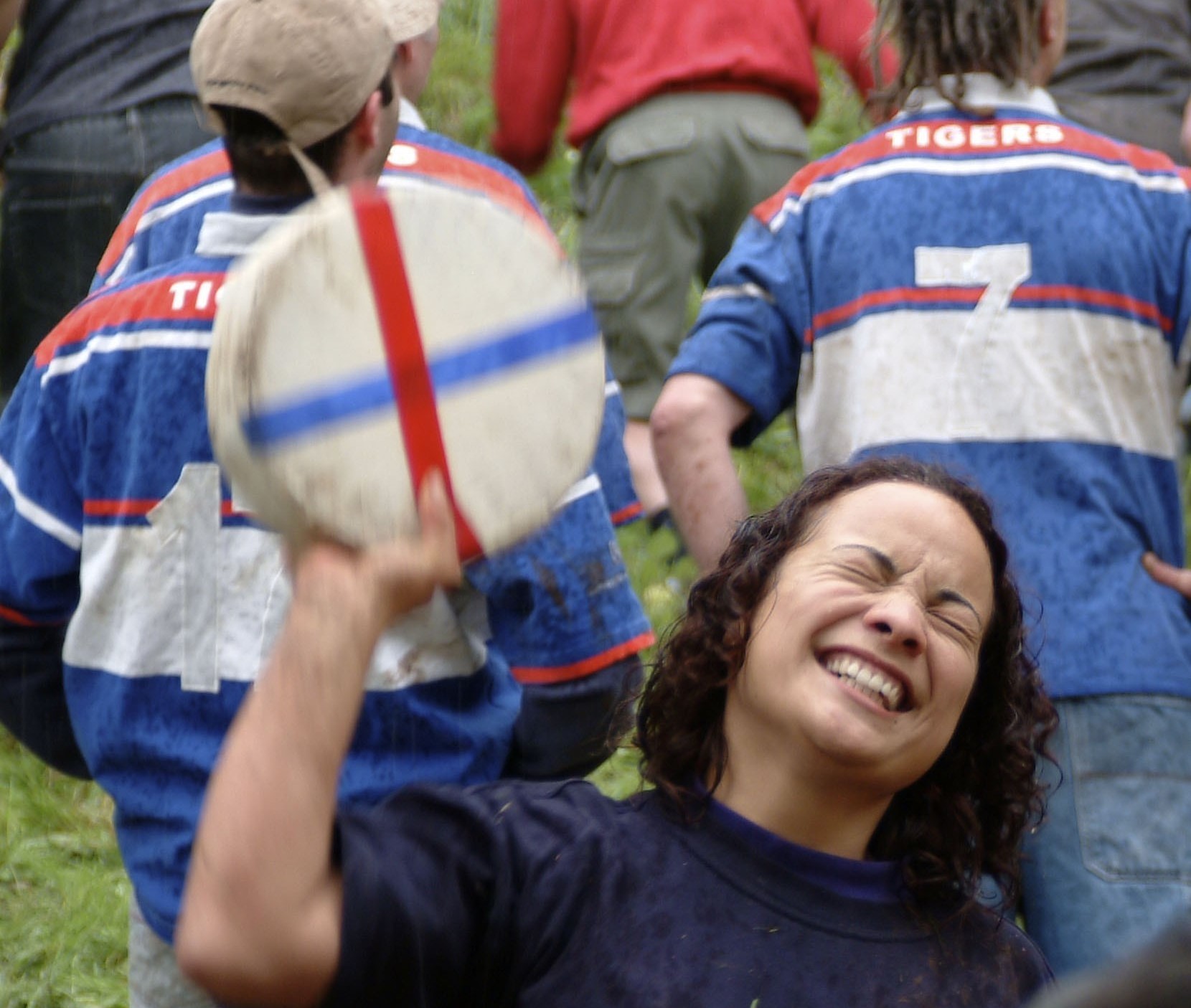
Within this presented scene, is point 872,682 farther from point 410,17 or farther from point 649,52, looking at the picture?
point 649,52

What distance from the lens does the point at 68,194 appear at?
4.16m

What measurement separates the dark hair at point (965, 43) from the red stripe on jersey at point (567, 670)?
115 centimetres

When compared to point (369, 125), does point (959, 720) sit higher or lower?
lower

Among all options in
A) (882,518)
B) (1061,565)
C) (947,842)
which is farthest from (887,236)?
(947,842)

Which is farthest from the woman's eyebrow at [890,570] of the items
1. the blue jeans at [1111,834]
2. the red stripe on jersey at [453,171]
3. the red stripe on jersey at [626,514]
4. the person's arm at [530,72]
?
the person's arm at [530,72]

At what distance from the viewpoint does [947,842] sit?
2092 mm

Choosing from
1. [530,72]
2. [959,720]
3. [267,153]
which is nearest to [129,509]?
[267,153]

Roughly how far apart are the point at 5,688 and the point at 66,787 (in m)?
2.04

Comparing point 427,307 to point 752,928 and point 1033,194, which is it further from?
→ point 1033,194

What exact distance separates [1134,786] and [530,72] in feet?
9.45

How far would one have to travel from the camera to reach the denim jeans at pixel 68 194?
4.10m

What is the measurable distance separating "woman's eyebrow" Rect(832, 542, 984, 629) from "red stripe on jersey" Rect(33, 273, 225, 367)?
853 mm

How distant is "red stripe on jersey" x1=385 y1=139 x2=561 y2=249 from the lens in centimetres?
283

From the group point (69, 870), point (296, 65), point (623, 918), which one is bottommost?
point (69, 870)
